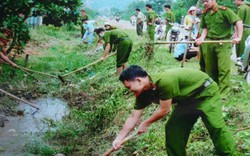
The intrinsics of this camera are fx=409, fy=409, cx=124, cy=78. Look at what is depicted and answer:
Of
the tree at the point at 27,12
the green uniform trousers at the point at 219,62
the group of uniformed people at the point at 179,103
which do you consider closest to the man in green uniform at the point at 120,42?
the tree at the point at 27,12

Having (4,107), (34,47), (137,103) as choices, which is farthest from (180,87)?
(34,47)

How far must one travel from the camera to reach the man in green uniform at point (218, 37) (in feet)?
22.4

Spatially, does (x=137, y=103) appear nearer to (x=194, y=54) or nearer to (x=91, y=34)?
(x=194, y=54)

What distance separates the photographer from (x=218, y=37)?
7043mm

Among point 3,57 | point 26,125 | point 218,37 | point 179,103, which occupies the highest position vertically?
point 218,37

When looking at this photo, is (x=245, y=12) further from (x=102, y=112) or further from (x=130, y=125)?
(x=130, y=125)

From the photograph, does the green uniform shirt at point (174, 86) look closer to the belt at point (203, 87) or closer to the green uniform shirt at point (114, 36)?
the belt at point (203, 87)

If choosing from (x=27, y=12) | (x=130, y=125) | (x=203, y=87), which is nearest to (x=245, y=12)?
(x=27, y=12)

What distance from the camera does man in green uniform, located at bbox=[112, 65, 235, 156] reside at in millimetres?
4113

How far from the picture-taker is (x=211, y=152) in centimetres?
521

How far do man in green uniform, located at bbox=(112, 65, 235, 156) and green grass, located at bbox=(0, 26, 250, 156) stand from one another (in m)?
0.78

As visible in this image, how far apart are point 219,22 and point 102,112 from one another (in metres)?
2.61

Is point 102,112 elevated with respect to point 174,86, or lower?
lower

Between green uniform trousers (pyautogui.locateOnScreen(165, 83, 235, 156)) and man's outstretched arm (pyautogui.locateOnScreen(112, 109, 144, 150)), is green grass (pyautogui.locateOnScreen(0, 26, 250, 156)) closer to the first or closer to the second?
green uniform trousers (pyautogui.locateOnScreen(165, 83, 235, 156))
